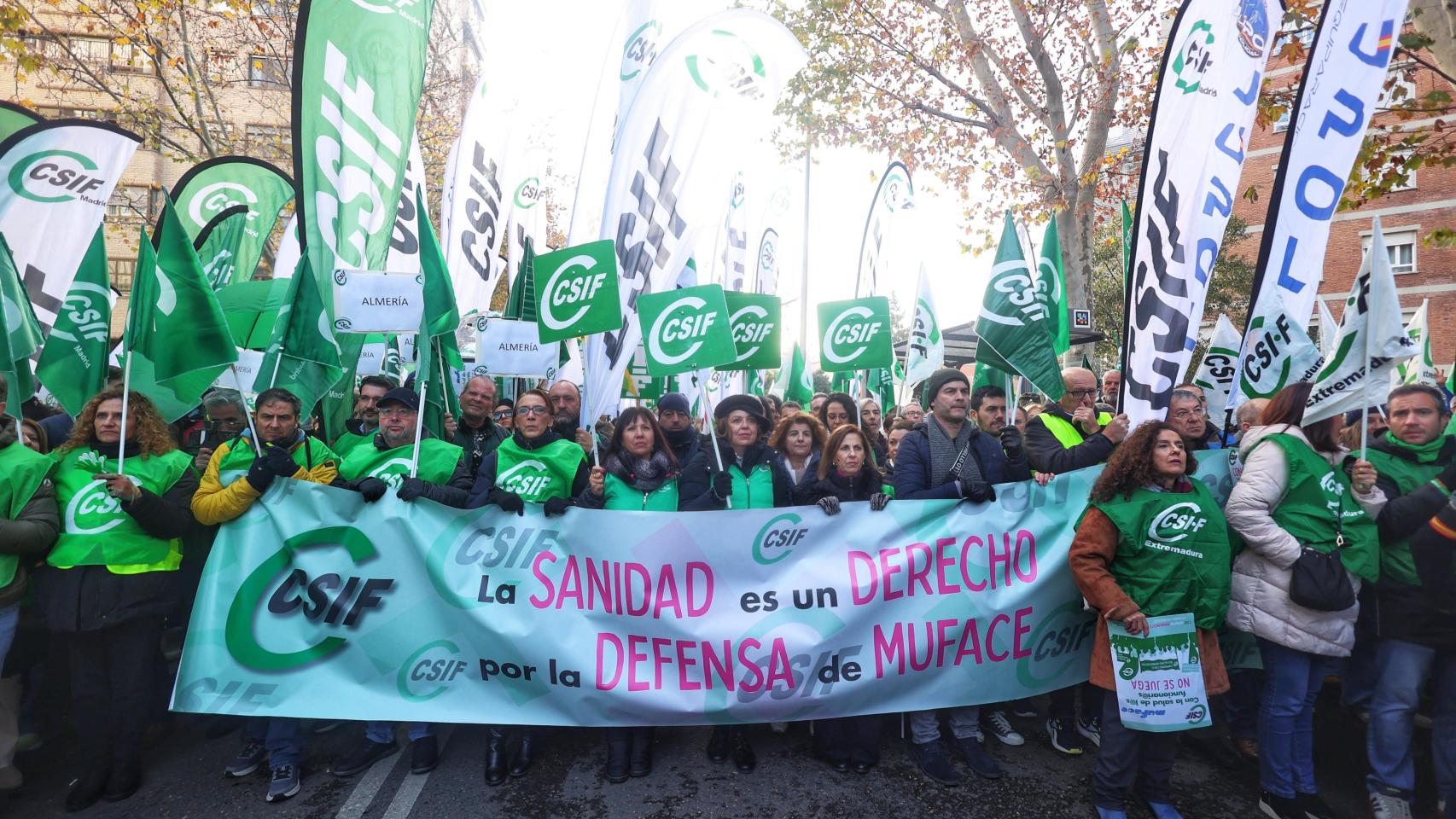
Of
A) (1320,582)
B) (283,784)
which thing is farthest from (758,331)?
(283,784)

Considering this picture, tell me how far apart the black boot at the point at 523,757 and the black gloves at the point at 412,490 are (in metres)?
1.36

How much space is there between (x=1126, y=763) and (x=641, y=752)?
2.29 metres

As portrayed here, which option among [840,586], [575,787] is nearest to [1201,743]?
[840,586]

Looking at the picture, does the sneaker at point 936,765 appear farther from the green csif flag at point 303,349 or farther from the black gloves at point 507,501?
the green csif flag at point 303,349

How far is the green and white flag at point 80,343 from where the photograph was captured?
422 cm

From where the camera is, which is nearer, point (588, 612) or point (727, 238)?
point (588, 612)

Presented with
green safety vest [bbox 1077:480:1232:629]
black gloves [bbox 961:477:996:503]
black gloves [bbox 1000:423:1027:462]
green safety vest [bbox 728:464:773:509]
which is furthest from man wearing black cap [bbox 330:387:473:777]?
green safety vest [bbox 1077:480:1232:629]

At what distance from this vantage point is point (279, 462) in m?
3.80

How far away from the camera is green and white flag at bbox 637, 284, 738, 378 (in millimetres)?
4594

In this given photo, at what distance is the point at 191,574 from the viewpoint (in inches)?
165

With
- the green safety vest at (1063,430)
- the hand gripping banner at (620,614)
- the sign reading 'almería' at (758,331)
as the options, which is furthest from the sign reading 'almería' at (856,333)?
the hand gripping banner at (620,614)

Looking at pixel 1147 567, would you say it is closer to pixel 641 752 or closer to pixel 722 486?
pixel 722 486

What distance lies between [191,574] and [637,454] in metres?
2.60

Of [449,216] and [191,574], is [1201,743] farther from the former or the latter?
[449,216]
